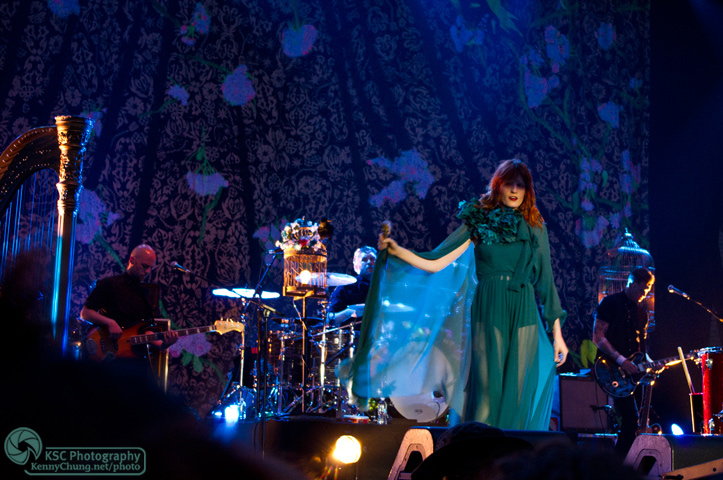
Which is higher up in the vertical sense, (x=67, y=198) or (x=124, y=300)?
(x=67, y=198)

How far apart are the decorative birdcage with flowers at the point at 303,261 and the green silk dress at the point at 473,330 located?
2.13m

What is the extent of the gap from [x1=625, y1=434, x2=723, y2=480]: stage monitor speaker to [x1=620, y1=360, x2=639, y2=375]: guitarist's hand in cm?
367

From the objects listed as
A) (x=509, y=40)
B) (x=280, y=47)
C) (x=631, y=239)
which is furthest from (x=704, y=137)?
(x=280, y=47)

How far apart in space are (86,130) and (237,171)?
10.6 feet

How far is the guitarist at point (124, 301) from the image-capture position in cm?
616

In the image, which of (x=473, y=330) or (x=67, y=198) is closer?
(x=473, y=330)

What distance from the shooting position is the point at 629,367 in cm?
632

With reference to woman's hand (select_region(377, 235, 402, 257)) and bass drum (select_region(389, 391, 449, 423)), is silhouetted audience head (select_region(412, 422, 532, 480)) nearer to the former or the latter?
woman's hand (select_region(377, 235, 402, 257))

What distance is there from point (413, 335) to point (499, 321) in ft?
1.69

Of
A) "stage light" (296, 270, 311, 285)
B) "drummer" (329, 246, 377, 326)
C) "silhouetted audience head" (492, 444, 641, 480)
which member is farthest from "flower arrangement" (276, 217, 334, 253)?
"silhouetted audience head" (492, 444, 641, 480)

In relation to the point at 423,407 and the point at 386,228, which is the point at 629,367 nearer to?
the point at 423,407

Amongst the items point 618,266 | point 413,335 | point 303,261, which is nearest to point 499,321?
point 413,335

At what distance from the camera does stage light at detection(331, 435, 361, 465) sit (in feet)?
12.6

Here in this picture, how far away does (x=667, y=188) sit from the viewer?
26.1 ft
